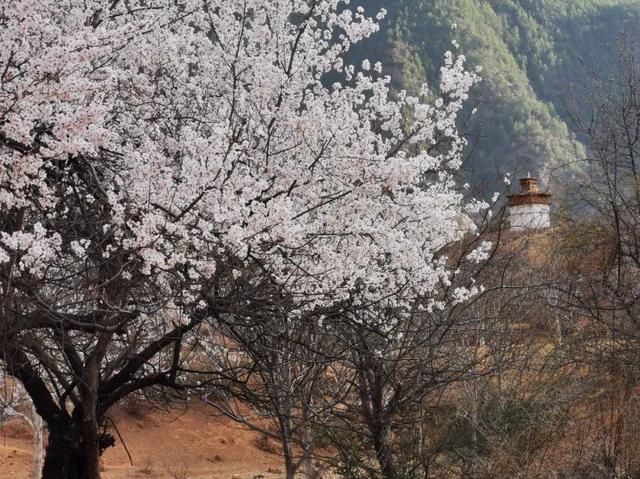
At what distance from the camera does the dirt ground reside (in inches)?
803

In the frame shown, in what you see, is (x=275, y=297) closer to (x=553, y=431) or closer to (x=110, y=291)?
(x=110, y=291)

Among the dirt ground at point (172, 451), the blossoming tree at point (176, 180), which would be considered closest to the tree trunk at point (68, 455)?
the blossoming tree at point (176, 180)

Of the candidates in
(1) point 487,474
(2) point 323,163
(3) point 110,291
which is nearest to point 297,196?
(2) point 323,163

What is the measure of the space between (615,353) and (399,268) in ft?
9.82

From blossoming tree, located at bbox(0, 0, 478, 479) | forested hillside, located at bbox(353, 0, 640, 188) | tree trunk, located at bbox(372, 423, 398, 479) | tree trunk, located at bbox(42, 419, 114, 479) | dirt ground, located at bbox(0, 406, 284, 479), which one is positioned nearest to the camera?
blossoming tree, located at bbox(0, 0, 478, 479)

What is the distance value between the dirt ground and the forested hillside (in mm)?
28885

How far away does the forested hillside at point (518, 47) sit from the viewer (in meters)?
65.2

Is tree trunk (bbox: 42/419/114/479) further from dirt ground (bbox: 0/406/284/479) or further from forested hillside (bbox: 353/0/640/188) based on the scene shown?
forested hillside (bbox: 353/0/640/188)

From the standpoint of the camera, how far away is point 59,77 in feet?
15.5

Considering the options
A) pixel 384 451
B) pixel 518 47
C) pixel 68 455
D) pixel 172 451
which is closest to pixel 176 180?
pixel 68 455

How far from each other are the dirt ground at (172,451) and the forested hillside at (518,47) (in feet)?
94.8

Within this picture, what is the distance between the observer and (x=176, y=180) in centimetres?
634

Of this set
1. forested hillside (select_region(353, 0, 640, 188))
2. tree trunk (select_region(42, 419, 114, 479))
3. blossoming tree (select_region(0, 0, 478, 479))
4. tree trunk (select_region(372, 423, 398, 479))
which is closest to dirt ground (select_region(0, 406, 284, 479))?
tree trunk (select_region(372, 423, 398, 479))

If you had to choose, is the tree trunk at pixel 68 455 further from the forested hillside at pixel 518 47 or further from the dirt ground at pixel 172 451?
the forested hillside at pixel 518 47
